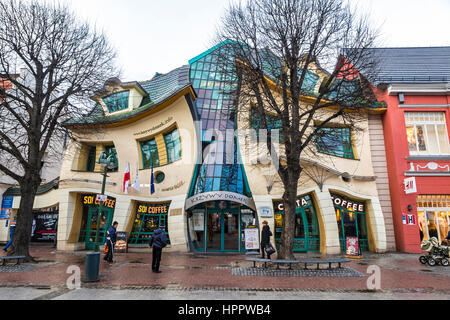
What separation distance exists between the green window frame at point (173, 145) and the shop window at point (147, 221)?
10.2 feet

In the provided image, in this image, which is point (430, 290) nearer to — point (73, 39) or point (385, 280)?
point (385, 280)

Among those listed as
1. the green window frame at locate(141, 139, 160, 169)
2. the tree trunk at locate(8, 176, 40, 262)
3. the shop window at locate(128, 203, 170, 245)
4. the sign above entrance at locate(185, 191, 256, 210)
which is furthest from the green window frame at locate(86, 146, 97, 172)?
the sign above entrance at locate(185, 191, 256, 210)

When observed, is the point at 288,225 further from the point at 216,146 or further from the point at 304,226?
the point at 216,146

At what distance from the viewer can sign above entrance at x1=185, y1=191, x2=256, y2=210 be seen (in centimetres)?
1532

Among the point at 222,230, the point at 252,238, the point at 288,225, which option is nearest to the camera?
the point at 288,225

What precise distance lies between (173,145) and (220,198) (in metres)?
5.45

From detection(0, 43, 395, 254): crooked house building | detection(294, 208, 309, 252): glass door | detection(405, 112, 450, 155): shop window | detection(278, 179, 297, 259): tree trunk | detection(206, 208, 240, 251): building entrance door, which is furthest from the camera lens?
detection(405, 112, 450, 155): shop window

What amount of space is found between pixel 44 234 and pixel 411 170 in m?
26.2

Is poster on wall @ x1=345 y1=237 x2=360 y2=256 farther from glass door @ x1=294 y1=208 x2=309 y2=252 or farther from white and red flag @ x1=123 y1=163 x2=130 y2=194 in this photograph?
white and red flag @ x1=123 y1=163 x2=130 y2=194

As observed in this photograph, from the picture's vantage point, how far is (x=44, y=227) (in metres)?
21.4

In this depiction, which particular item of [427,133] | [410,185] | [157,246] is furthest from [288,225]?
[427,133]

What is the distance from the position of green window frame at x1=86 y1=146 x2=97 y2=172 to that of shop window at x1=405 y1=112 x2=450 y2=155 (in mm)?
21650
